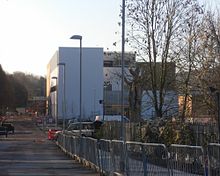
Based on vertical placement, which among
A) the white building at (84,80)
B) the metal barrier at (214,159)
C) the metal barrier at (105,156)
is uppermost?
the white building at (84,80)

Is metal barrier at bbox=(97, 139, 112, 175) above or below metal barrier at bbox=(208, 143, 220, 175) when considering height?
below

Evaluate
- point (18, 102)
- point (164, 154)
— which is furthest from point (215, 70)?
point (18, 102)

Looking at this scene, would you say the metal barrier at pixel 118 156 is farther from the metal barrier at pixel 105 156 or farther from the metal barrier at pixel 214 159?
the metal barrier at pixel 214 159

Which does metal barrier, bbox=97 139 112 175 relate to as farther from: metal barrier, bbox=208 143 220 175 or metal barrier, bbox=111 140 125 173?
metal barrier, bbox=208 143 220 175

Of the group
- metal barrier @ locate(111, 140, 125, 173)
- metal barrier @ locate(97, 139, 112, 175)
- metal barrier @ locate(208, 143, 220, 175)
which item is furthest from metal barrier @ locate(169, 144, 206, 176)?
metal barrier @ locate(97, 139, 112, 175)

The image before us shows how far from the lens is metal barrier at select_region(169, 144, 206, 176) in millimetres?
11117

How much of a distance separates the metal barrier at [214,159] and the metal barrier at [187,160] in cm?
24

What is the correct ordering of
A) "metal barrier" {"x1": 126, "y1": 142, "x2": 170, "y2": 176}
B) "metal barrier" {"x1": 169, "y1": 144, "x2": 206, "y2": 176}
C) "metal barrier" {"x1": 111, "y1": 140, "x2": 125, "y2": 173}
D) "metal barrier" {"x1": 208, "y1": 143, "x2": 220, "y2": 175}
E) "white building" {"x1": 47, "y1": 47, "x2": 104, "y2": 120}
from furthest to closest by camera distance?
"white building" {"x1": 47, "y1": 47, "x2": 104, "y2": 120} < "metal barrier" {"x1": 111, "y1": 140, "x2": 125, "y2": 173} < "metal barrier" {"x1": 126, "y1": 142, "x2": 170, "y2": 176} < "metal barrier" {"x1": 169, "y1": 144, "x2": 206, "y2": 176} < "metal barrier" {"x1": 208, "y1": 143, "x2": 220, "y2": 175}

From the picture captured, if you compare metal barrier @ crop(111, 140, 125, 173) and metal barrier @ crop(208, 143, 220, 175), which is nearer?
metal barrier @ crop(208, 143, 220, 175)

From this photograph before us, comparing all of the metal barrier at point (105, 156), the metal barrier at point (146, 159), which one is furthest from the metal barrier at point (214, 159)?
the metal barrier at point (105, 156)

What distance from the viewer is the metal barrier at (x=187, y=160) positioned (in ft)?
36.5

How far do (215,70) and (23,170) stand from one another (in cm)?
853

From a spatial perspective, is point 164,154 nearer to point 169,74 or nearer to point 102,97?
point 169,74

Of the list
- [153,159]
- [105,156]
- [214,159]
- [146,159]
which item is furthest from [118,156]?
[214,159]
